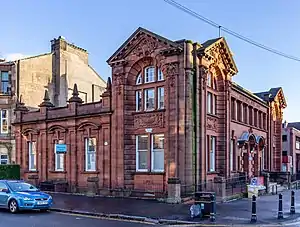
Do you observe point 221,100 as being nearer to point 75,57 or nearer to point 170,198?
point 170,198

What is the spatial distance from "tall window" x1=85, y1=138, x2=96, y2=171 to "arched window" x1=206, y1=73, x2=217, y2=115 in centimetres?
781

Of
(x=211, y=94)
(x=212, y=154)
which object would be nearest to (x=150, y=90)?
(x=211, y=94)

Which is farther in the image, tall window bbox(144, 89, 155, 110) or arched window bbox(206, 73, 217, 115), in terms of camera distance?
arched window bbox(206, 73, 217, 115)

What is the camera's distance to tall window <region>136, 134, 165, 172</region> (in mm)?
24828

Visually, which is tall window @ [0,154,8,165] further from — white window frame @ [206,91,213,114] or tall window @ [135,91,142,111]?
white window frame @ [206,91,213,114]

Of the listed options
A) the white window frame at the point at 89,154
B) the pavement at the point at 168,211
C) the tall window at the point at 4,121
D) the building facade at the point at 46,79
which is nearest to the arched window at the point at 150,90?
the white window frame at the point at 89,154

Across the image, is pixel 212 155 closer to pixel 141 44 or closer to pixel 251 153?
pixel 251 153

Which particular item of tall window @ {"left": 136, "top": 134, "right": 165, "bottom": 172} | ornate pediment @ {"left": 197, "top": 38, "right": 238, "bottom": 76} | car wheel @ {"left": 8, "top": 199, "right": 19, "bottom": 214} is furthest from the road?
ornate pediment @ {"left": 197, "top": 38, "right": 238, "bottom": 76}

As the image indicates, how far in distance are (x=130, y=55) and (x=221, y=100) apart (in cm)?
689

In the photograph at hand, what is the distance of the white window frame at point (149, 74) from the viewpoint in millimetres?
25672

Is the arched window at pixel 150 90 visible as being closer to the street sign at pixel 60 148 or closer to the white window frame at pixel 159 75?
the white window frame at pixel 159 75

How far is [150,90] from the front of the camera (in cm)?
2577

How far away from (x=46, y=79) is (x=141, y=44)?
17.8 meters

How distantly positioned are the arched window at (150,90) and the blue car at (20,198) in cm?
923
